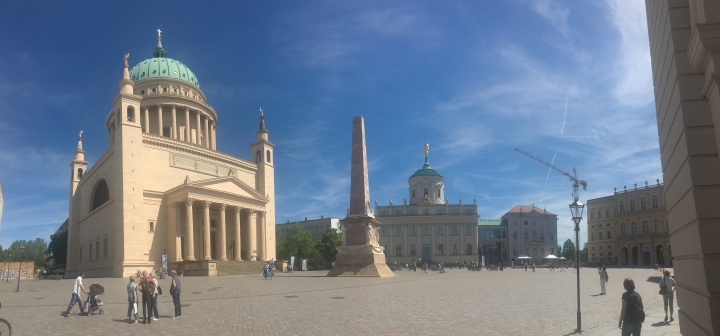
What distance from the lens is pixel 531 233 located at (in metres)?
123

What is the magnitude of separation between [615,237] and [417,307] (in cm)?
9811

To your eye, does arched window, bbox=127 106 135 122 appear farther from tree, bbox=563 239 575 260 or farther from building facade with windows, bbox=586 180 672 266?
tree, bbox=563 239 575 260

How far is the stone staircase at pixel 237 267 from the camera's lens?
180 ft

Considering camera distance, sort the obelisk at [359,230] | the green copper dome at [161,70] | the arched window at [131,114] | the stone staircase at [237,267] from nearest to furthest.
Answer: the obelisk at [359,230], the stone staircase at [237,267], the arched window at [131,114], the green copper dome at [161,70]

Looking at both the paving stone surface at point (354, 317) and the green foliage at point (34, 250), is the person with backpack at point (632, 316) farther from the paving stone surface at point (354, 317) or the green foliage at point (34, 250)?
the green foliage at point (34, 250)

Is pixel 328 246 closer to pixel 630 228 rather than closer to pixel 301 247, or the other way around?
pixel 301 247

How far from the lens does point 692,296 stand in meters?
8.15

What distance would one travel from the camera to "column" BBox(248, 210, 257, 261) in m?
66.6

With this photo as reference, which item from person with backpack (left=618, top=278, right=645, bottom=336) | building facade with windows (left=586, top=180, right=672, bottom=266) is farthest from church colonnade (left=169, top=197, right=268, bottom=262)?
building facade with windows (left=586, top=180, right=672, bottom=266)

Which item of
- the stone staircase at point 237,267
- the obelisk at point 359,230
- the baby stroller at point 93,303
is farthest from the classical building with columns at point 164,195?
the baby stroller at point 93,303

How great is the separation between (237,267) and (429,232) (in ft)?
203

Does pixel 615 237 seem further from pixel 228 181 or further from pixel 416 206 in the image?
pixel 228 181

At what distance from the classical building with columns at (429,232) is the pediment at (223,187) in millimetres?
47895

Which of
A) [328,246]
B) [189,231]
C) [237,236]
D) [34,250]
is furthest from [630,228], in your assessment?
[34,250]
